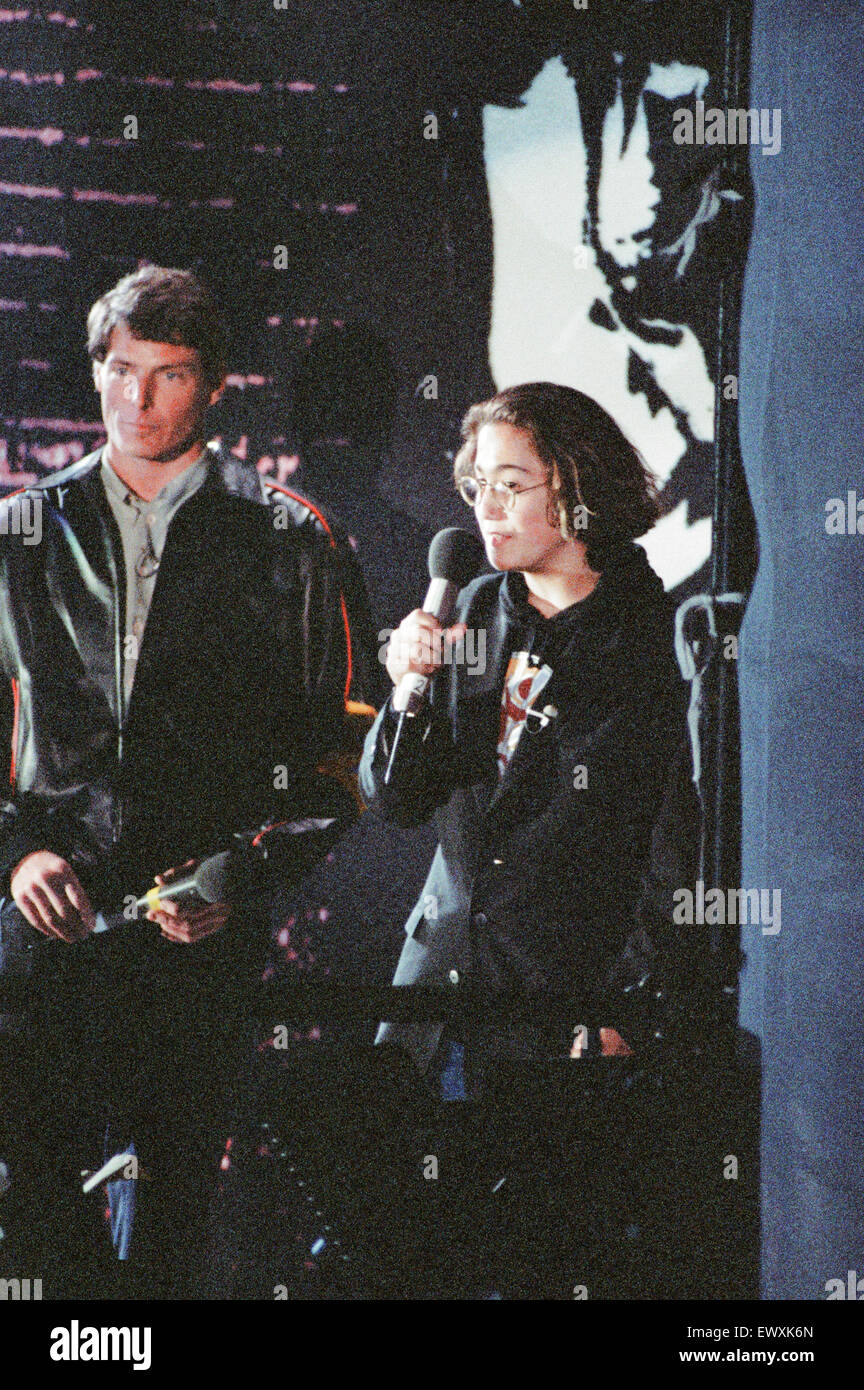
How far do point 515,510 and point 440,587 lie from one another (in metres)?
0.26

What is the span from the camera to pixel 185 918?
243 cm

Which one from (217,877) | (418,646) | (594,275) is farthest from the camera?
(594,275)

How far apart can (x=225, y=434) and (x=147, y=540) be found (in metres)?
0.27

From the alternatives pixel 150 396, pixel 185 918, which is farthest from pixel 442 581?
pixel 185 918

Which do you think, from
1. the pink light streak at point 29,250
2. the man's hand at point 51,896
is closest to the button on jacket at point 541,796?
the man's hand at point 51,896

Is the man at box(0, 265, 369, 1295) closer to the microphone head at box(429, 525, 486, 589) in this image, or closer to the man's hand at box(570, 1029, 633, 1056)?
the microphone head at box(429, 525, 486, 589)

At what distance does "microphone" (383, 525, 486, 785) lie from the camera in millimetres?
2314

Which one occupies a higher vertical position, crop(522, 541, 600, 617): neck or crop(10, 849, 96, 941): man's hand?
crop(522, 541, 600, 617): neck

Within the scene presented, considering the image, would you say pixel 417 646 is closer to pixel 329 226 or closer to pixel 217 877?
pixel 217 877

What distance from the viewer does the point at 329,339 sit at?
8.27 feet

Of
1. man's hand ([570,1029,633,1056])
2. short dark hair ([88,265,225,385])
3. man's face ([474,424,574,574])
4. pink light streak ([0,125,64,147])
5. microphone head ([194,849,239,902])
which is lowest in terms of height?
man's hand ([570,1029,633,1056])

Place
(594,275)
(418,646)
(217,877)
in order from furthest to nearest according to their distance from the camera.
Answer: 1. (594,275)
2. (217,877)
3. (418,646)

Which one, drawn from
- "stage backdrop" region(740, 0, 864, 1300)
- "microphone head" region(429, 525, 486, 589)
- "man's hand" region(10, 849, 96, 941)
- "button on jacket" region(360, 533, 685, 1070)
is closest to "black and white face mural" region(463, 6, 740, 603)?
"stage backdrop" region(740, 0, 864, 1300)
